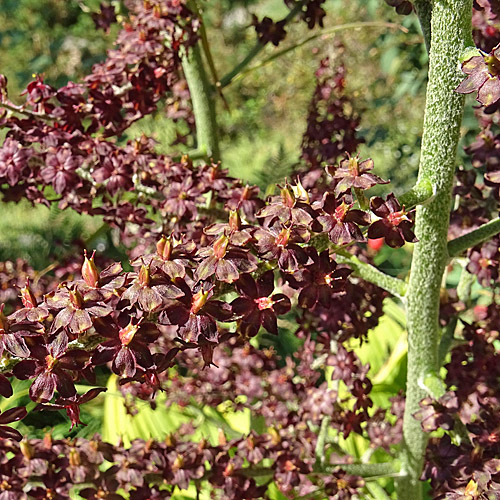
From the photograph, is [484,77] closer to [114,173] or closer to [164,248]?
[164,248]

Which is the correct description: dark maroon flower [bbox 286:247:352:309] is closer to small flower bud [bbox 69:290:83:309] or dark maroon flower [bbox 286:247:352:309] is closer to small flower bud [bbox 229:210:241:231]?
small flower bud [bbox 229:210:241:231]

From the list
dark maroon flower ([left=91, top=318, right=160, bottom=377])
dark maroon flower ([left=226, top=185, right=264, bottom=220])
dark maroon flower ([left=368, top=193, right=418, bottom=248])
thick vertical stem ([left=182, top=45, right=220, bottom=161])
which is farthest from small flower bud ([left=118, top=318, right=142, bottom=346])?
thick vertical stem ([left=182, top=45, right=220, bottom=161])

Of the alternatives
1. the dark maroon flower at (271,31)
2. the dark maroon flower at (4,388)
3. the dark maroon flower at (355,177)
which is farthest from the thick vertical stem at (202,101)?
the dark maroon flower at (4,388)

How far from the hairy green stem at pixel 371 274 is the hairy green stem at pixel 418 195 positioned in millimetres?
175

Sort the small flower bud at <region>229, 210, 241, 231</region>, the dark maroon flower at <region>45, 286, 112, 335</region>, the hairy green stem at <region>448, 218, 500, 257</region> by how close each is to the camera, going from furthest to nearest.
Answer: the hairy green stem at <region>448, 218, 500, 257</region>
the small flower bud at <region>229, 210, 241, 231</region>
the dark maroon flower at <region>45, 286, 112, 335</region>

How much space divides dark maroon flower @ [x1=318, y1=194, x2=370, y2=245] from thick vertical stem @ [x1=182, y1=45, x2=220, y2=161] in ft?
2.49

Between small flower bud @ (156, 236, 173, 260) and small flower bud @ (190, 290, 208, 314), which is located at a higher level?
small flower bud @ (156, 236, 173, 260)

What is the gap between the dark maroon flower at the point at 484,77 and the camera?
77 centimetres

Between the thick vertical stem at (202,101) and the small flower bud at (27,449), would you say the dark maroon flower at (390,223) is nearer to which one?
the small flower bud at (27,449)

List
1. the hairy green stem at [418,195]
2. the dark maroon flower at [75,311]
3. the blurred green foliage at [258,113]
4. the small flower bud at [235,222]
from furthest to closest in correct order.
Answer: the blurred green foliage at [258,113]
the hairy green stem at [418,195]
the small flower bud at [235,222]
the dark maroon flower at [75,311]

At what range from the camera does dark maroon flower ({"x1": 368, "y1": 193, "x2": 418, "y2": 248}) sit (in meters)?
0.87

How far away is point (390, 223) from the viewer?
875 mm

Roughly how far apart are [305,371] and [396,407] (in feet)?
0.68

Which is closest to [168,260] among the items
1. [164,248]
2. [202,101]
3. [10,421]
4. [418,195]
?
[164,248]
